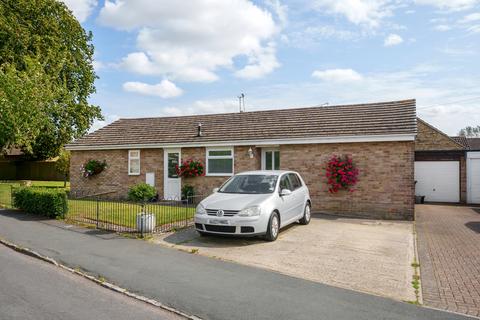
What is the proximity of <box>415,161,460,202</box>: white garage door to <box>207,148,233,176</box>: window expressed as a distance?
36.3ft

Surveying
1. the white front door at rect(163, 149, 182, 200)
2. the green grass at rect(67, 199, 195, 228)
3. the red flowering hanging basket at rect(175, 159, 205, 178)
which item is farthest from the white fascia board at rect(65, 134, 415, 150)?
the green grass at rect(67, 199, 195, 228)

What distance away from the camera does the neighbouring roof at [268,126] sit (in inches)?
564

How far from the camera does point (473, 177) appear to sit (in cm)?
1977

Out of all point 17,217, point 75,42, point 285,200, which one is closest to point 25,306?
point 285,200

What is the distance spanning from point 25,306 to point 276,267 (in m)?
3.92

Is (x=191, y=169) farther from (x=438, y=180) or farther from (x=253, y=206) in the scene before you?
(x=438, y=180)

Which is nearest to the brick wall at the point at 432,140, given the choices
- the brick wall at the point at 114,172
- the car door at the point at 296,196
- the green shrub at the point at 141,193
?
the car door at the point at 296,196

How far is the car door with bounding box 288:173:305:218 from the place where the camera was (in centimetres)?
1034

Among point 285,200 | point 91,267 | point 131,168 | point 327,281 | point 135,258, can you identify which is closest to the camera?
point 327,281

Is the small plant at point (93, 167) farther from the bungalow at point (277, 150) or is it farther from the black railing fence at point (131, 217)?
the black railing fence at point (131, 217)

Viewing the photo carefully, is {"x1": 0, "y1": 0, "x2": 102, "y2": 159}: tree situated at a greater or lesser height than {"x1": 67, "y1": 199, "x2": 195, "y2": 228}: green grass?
greater

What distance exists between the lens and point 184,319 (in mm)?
4574

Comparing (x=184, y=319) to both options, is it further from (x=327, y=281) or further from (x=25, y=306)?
(x=327, y=281)

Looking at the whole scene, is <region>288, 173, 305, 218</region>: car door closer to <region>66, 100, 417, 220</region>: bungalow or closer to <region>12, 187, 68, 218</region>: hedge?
<region>66, 100, 417, 220</region>: bungalow
